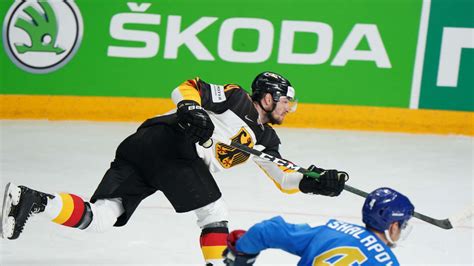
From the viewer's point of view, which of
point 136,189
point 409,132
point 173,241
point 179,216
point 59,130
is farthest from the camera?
point 409,132

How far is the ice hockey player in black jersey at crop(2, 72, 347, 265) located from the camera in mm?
4039

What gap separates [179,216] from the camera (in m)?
5.39

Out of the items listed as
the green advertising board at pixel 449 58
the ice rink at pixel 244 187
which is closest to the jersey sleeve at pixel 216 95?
the ice rink at pixel 244 187

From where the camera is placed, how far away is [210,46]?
743cm

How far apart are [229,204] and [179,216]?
381 millimetres

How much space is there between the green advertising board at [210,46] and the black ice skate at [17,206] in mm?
3370

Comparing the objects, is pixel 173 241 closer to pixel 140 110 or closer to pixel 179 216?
pixel 179 216

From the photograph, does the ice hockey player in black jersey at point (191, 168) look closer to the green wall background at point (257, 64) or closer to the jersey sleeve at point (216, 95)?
the jersey sleeve at point (216, 95)

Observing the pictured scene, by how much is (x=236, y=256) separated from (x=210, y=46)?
14.7 feet

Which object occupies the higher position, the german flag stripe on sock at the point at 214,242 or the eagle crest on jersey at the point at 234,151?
the eagle crest on jersey at the point at 234,151

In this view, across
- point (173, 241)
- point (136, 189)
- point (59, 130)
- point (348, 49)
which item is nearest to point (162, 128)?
point (136, 189)

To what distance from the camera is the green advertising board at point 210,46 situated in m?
7.25

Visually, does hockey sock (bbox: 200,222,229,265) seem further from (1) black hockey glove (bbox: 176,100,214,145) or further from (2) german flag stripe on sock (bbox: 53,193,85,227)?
(2) german flag stripe on sock (bbox: 53,193,85,227)

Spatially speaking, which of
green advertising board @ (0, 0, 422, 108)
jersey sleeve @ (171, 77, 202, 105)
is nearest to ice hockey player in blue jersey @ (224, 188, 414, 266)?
jersey sleeve @ (171, 77, 202, 105)
